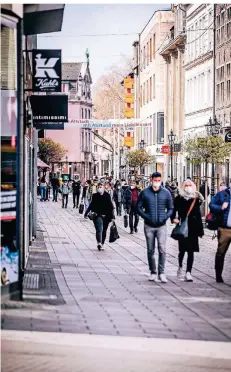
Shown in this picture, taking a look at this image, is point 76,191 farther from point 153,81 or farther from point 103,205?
point 103,205

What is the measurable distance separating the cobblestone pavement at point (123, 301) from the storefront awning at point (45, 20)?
157 inches

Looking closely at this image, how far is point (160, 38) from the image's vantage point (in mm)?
68312

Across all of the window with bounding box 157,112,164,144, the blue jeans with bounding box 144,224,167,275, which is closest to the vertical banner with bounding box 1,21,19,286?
the blue jeans with bounding box 144,224,167,275

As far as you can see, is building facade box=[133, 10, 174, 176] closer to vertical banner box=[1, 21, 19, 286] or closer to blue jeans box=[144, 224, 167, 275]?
blue jeans box=[144, 224, 167, 275]

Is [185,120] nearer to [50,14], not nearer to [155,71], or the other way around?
[155,71]

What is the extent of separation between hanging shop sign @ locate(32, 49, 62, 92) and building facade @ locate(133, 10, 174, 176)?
45383 millimetres

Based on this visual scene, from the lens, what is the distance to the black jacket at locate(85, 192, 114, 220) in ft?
80.8

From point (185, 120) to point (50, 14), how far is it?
44.4 m

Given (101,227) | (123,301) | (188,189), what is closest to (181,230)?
(188,189)

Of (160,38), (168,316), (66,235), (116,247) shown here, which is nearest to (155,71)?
(160,38)

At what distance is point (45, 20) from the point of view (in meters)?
16.4

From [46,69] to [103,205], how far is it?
28.4 feet

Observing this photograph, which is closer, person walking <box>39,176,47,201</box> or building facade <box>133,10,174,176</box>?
person walking <box>39,176,47,201</box>

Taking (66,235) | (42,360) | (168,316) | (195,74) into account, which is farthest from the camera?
(195,74)
